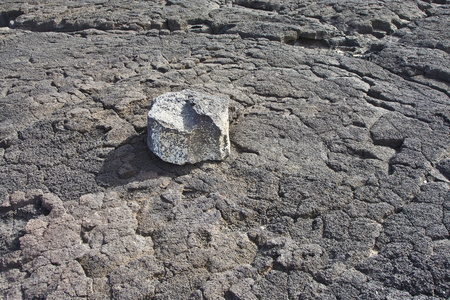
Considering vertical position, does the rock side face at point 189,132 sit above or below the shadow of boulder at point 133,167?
above

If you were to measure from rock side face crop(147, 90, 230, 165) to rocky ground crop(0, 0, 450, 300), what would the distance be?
3.4 inches

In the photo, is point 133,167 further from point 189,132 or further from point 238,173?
point 238,173

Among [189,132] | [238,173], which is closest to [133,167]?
[189,132]

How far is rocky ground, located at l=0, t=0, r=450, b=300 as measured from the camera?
1.86 meters

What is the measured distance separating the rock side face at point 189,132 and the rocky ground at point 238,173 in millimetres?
86

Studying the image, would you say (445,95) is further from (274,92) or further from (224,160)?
(224,160)

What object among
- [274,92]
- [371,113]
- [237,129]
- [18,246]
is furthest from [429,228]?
[18,246]

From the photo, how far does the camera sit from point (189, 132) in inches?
91.7

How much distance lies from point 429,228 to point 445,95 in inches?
61.1

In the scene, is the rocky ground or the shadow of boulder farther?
the shadow of boulder

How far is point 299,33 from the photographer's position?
4.13 metres

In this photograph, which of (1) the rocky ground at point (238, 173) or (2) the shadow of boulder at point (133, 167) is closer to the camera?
(1) the rocky ground at point (238, 173)

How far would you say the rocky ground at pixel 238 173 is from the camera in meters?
1.86

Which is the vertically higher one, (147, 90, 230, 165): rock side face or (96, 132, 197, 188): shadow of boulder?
(147, 90, 230, 165): rock side face
